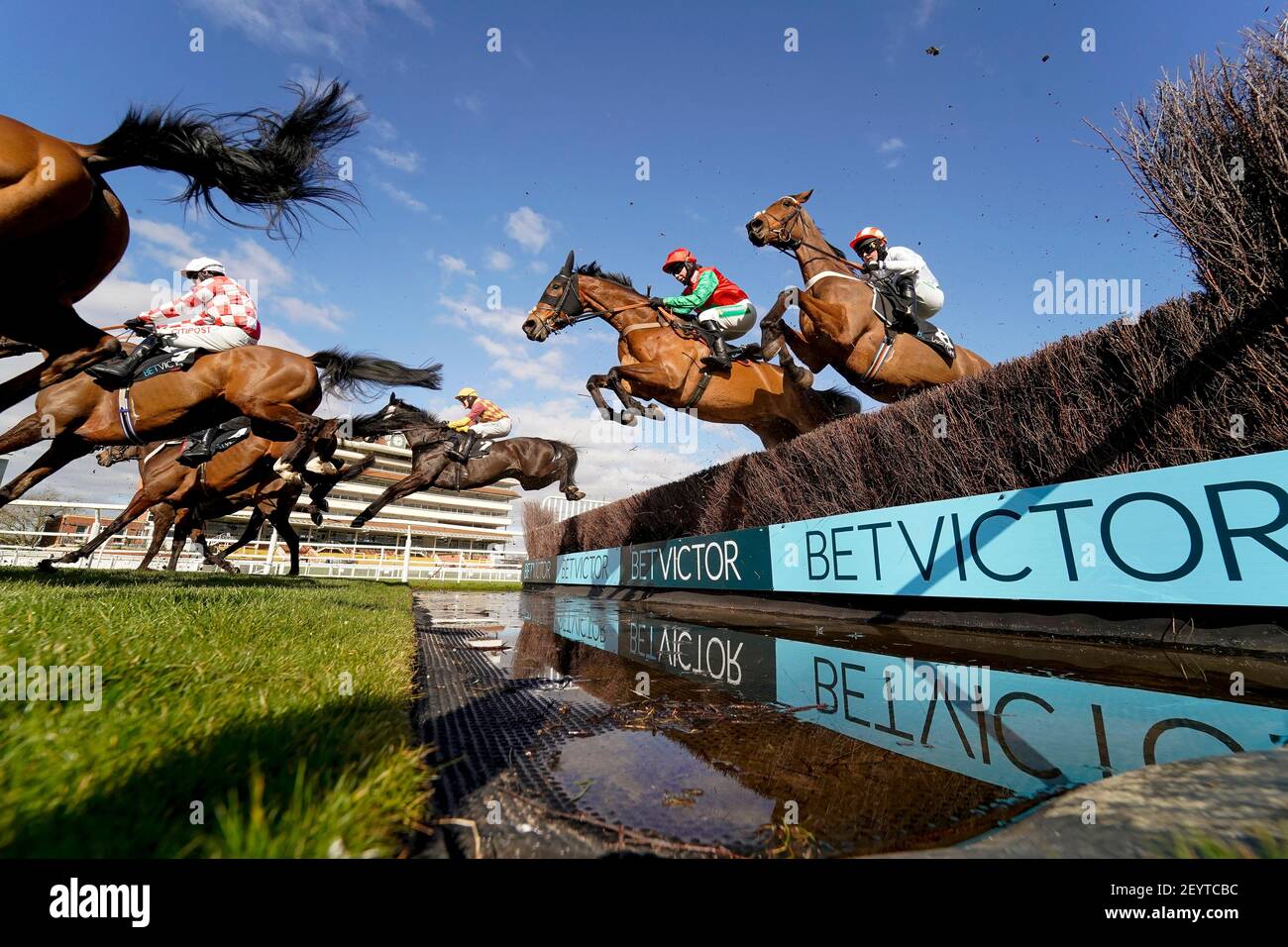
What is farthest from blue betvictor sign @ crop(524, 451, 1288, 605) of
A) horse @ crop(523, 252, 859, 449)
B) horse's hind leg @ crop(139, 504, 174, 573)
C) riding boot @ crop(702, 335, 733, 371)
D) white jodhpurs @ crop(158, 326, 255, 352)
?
horse's hind leg @ crop(139, 504, 174, 573)

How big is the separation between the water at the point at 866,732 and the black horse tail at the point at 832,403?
553 cm

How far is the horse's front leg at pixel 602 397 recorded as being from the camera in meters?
7.90

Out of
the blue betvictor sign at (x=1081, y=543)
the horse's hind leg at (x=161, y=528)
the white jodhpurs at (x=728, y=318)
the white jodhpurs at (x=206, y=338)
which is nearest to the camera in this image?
the blue betvictor sign at (x=1081, y=543)

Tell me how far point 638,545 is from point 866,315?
561 centimetres

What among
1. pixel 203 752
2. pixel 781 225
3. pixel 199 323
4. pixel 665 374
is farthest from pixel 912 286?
pixel 199 323

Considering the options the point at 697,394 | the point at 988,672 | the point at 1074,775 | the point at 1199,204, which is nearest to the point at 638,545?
the point at 697,394

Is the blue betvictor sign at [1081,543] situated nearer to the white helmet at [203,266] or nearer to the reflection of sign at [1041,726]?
the reflection of sign at [1041,726]

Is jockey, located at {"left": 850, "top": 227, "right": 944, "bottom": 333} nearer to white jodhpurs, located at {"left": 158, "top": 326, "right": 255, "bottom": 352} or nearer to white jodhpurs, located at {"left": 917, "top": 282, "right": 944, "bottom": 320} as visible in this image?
white jodhpurs, located at {"left": 917, "top": 282, "right": 944, "bottom": 320}

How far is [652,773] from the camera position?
1472 millimetres

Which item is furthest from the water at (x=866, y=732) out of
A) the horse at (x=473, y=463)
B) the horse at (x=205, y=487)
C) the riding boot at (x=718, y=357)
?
the horse at (x=473, y=463)

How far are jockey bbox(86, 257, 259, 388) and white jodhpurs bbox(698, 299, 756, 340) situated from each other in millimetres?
6172

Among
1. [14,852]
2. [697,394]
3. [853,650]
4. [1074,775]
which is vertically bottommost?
[853,650]

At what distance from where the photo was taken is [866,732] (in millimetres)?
1854
